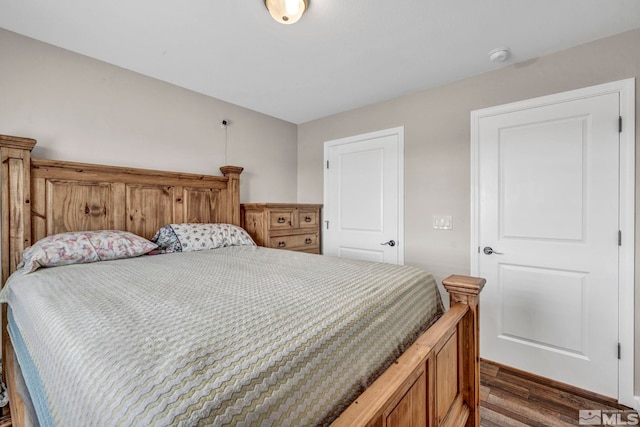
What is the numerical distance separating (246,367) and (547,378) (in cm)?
243

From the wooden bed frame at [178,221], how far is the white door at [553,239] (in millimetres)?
1100

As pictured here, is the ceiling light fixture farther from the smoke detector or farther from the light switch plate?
the light switch plate

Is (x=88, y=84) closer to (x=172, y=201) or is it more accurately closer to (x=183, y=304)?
(x=172, y=201)

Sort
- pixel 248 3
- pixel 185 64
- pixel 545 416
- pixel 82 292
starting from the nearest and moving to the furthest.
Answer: pixel 82 292, pixel 248 3, pixel 545 416, pixel 185 64

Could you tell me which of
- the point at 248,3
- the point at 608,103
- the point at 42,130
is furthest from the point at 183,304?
the point at 608,103

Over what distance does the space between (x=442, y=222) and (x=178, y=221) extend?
2.28 metres

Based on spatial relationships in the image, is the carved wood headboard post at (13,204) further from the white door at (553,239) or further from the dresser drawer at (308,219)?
the white door at (553,239)

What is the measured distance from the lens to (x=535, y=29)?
67.7 inches

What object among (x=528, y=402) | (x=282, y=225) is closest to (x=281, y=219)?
(x=282, y=225)

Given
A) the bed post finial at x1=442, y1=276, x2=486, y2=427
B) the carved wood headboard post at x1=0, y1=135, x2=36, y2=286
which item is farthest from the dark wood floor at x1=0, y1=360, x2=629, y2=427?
the carved wood headboard post at x1=0, y1=135, x2=36, y2=286

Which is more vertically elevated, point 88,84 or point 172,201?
point 88,84

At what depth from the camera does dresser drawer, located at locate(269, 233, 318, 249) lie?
2.79 m

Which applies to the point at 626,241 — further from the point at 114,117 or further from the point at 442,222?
the point at 114,117

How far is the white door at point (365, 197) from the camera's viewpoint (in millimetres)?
2770
